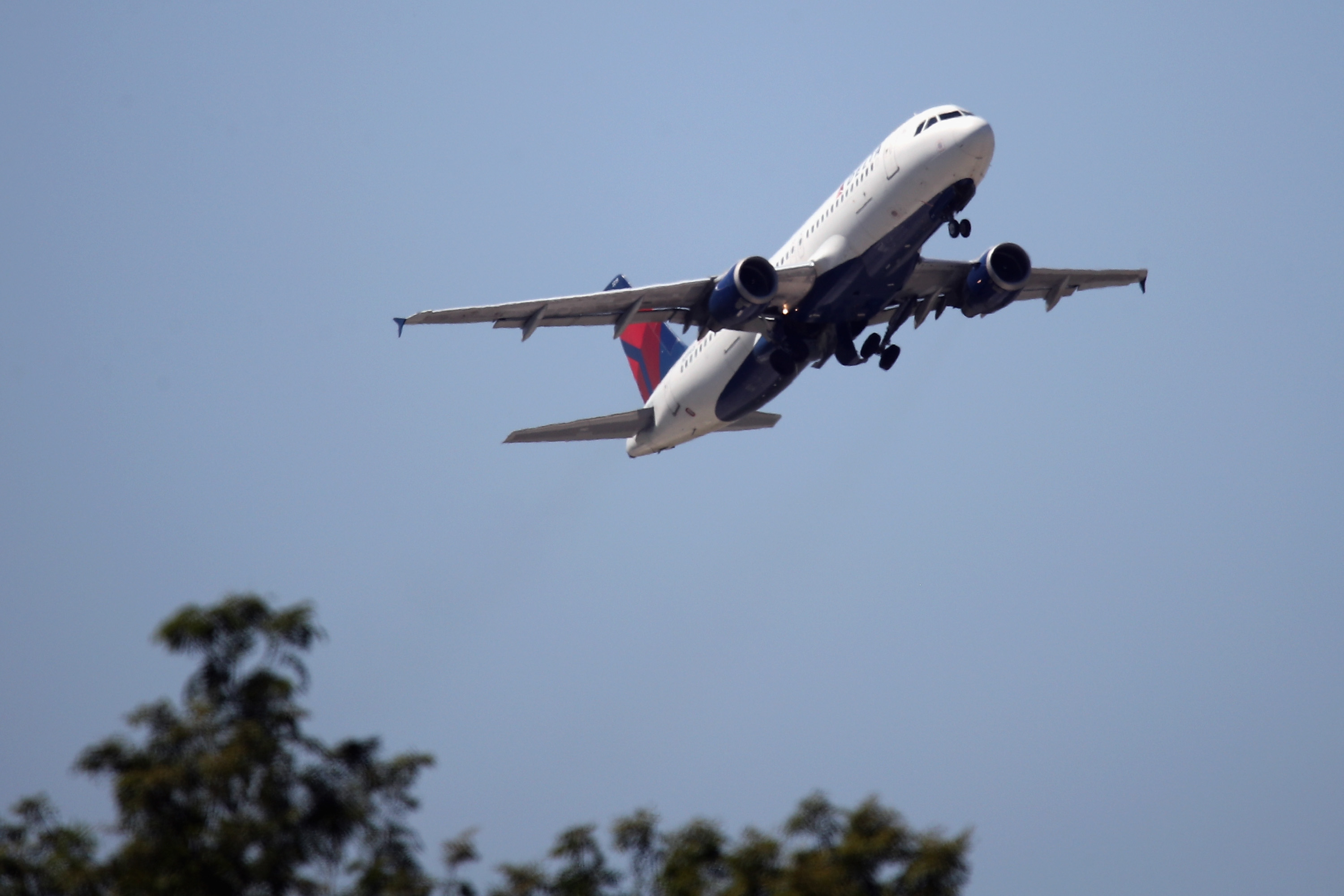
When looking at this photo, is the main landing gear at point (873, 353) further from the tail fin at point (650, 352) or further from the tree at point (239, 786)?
the tree at point (239, 786)

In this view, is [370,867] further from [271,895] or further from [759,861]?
[759,861]

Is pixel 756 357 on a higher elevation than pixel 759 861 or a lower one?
higher

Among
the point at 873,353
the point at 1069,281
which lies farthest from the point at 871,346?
the point at 1069,281

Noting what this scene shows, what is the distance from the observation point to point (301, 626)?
18734mm

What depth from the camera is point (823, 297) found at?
34.7 metres

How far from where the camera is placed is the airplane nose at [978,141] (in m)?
31.4

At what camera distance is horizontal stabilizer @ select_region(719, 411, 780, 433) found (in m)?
41.0

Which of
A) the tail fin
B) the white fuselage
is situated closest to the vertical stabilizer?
the tail fin

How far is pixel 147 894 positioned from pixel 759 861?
9400mm

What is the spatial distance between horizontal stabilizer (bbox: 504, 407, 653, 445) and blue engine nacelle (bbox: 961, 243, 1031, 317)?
30.8 ft

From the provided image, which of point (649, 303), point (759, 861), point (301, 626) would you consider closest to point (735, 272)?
point (649, 303)

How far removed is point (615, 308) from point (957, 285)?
9.37 metres

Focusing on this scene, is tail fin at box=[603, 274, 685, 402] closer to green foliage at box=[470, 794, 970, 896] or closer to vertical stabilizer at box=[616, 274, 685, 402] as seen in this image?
vertical stabilizer at box=[616, 274, 685, 402]

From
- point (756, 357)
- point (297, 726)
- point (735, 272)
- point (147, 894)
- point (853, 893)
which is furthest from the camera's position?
point (756, 357)
